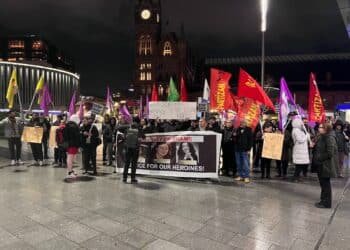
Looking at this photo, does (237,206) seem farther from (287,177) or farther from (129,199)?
(287,177)

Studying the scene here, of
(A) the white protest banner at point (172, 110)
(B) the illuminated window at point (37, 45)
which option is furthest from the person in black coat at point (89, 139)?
(B) the illuminated window at point (37, 45)

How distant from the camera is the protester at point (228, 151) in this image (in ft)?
33.5

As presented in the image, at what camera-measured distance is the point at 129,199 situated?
24.3ft

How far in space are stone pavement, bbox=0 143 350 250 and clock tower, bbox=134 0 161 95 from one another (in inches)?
4073

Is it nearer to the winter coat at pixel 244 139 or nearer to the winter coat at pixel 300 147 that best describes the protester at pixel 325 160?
the winter coat at pixel 244 139

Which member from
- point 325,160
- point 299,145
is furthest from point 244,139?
point 325,160

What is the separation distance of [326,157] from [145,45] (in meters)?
111

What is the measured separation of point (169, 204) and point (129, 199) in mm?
938

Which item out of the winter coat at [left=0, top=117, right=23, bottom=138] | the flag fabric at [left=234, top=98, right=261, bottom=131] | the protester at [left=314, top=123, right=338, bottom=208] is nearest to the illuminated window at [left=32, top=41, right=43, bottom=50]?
the winter coat at [left=0, top=117, right=23, bottom=138]

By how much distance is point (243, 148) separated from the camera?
9.31m

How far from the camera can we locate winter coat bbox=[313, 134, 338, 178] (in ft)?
22.6

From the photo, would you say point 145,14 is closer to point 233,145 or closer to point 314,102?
point 314,102

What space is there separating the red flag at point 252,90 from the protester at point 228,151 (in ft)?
3.38

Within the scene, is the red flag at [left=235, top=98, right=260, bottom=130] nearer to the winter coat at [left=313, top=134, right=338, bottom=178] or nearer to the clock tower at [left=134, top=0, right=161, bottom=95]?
the winter coat at [left=313, top=134, right=338, bottom=178]
